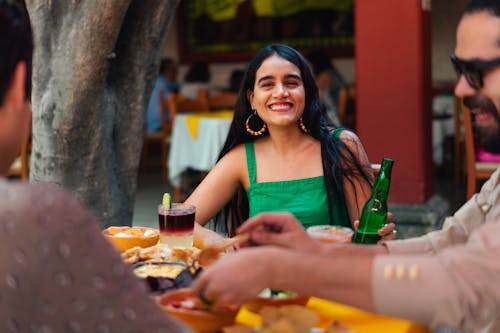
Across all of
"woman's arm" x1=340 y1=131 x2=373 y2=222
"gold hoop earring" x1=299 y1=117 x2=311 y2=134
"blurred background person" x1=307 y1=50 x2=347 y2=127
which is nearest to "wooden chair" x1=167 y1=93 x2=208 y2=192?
"blurred background person" x1=307 y1=50 x2=347 y2=127

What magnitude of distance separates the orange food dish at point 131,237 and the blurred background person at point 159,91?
6.28m

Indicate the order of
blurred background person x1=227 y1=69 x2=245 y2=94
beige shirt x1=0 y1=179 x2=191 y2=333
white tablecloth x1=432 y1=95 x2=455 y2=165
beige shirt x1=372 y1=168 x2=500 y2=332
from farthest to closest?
blurred background person x1=227 y1=69 x2=245 y2=94, white tablecloth x1=432 y1=95 x2=455 y2=165, beige shirt x1=372 y1=168 x2=500 y2=332, beige shirt x1=0 y1=179 x2=191 y2=333

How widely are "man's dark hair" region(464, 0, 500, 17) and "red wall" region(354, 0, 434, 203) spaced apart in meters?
Answer: 3.91

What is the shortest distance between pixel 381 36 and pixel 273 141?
2.83 meters

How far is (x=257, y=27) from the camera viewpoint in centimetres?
1170

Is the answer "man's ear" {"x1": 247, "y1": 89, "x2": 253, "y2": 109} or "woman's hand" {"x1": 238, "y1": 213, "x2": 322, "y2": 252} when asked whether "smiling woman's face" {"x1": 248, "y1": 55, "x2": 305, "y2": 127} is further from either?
"woman's hand" {"x1": 238, "y1": 213, "x2": 322, "y2": 252}

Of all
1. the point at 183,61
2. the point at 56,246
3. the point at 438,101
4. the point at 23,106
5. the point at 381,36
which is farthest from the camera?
the point at 183,61

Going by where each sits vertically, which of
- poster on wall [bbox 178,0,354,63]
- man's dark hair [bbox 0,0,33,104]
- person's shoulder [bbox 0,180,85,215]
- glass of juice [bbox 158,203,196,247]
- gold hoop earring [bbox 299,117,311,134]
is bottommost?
glass of juice [bbox 158,203,196,247]

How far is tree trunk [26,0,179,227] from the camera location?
328cm

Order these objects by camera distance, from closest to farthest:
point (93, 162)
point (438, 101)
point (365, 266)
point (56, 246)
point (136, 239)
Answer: point (56, 246) < point (365, 266) < point (136, 239) < point (93, 162) < point (438, 101)

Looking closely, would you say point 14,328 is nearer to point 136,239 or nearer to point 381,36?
point 136,239

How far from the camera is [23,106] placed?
124 centimetres

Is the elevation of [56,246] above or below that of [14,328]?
above

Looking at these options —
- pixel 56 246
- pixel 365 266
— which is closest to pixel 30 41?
pixel 56 246
